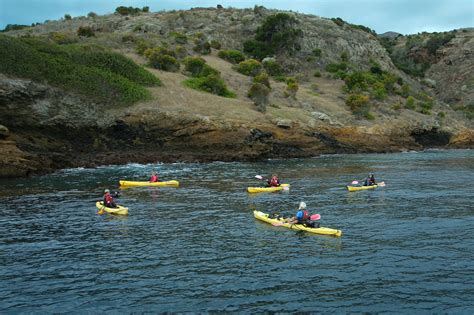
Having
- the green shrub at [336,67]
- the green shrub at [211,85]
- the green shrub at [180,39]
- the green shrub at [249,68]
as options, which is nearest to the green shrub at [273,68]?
the green shrub at [249,68]

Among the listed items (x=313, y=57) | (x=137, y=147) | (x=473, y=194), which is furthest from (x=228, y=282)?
(x=313, y=57)

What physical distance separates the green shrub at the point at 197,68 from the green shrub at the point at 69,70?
16808 mm

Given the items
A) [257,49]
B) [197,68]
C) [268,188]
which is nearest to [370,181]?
[268,188]

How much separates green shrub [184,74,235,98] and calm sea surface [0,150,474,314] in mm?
40644

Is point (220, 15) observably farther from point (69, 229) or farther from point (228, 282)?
point (228, 282)

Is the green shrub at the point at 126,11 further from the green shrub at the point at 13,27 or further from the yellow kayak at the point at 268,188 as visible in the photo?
the yellow kayak at the point at 268,188

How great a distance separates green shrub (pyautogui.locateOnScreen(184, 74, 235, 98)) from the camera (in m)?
81.0

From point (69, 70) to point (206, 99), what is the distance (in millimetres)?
20336

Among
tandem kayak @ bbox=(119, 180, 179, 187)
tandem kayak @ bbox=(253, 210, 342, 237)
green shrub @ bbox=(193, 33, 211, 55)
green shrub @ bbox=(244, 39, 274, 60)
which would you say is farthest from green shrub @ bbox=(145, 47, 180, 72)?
tandem kayak @ bbox=(253, 210, 342, 237)

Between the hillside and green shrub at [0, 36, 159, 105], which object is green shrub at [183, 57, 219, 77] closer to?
the hillside

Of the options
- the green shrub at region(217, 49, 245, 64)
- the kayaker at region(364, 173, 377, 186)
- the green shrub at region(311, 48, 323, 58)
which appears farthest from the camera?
the green shrub at region(311, 48, 323, 58)

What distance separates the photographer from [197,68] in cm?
8962

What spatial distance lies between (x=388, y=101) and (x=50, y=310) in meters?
93.0

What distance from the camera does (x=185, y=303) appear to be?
1700 centimetres
